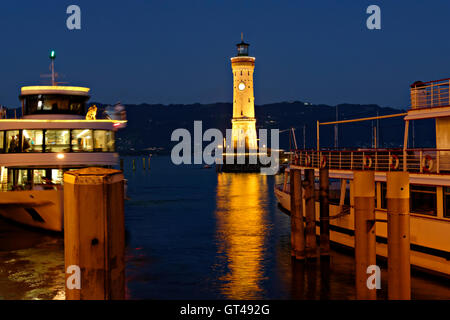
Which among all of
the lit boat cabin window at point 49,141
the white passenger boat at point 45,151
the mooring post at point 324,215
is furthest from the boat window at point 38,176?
the mooring post at point 324,215

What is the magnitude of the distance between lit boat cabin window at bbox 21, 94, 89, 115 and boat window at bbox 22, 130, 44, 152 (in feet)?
7.43

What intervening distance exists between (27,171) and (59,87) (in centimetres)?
603

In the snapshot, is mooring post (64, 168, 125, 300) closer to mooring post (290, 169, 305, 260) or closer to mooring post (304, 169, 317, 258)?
mooring post (290, 169, 305, 260)

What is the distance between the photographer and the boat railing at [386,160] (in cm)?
2244

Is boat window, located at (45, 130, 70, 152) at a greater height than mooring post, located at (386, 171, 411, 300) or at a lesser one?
greater

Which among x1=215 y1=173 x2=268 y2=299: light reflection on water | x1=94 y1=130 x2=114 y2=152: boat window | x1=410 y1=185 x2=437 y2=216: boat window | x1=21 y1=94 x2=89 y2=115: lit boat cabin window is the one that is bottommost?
x1=215 y1=173 x2=268 y2=299: light reflection on water

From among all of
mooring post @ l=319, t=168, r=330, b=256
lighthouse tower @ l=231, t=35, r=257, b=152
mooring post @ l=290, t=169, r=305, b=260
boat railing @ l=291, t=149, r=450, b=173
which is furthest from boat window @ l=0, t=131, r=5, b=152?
lighthouse tower @ l=231, t=35, r=257, b=152

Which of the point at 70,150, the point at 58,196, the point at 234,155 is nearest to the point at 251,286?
the point at 58,196

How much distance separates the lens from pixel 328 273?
77.3 feet

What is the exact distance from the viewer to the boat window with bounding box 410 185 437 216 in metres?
23.0

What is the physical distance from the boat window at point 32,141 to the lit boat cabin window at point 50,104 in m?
2.27

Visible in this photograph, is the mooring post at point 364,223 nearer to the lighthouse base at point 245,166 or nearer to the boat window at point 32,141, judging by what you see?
the boat window at point 32,141

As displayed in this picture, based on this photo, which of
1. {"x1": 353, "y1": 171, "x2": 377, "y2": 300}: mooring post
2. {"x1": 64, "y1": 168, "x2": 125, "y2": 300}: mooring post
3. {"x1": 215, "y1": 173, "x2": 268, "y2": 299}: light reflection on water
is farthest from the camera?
{"x1": 215, "y1": 173, "x2": 268, "y2": 299}: light reflection on water

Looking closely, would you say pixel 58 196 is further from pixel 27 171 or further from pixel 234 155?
pixel 234 155
